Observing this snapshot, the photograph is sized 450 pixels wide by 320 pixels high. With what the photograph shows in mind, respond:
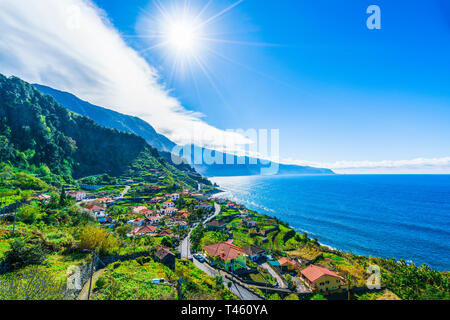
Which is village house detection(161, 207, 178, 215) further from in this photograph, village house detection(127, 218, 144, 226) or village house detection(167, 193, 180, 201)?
village house detection(167, 193, 180, 201)

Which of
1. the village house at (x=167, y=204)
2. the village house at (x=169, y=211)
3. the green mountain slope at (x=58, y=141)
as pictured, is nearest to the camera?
the village house at (x=169, y=211)

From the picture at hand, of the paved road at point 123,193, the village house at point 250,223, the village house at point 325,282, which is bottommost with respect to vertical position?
the village house at point 250,223

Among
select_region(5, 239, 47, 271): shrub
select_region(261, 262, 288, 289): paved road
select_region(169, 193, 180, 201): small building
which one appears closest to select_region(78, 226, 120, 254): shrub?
select_region(5, 239, 47, 271): shrub

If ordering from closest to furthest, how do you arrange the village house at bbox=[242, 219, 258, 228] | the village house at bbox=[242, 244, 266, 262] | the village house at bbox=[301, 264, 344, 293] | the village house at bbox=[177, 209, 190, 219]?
the village house at bbox=[301, 264, 344, 293] < the village house at bbox=[242, 244, 266, 262] < the village house at bbox=[242, 219, 258, 228] < the village house at bbox=[177, 209, 190, 219]

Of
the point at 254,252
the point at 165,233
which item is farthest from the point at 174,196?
the point at 254,252

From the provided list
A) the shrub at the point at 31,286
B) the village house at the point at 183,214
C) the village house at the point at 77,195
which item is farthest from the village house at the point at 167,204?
the shrub at the point at 31,286

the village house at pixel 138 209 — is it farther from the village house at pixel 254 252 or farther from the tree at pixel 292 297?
the tree at pixel 292 297
